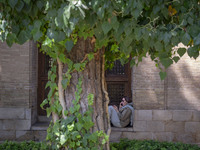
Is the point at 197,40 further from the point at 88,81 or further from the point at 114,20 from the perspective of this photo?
the point at 88,81

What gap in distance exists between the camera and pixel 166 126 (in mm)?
8547

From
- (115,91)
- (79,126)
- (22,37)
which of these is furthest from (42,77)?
(22,37)

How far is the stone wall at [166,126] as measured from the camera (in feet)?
27.8

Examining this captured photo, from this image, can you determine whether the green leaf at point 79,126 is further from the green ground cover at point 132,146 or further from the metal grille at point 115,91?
the metal grille at point 115,91

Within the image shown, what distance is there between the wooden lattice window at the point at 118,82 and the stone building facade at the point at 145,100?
0.64m

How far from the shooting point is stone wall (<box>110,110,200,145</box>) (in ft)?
27.8

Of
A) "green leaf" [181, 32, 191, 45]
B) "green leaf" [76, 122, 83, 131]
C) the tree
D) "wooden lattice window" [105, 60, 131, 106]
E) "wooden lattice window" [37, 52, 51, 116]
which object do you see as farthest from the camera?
"wooden lattice window" [37, 52, 51, 116]

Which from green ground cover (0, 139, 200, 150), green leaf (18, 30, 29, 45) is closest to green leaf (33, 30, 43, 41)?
green leaf (18, 30, 29, 45)

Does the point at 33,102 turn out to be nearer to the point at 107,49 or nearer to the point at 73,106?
the point at 107,49

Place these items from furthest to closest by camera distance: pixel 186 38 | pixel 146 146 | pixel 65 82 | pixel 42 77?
pixel 42 77 → pixel 146 146 → pixel 65 82 → pixel 186 38

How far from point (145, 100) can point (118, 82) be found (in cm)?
119

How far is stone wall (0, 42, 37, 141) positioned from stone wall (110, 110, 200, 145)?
7.83ft

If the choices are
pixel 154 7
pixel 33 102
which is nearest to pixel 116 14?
pixel 154 7

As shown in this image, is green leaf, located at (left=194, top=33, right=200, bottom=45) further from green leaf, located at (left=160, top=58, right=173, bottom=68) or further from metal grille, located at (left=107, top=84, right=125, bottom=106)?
metal grille, located at (left=107, top=84, right=125, bottom=106)
